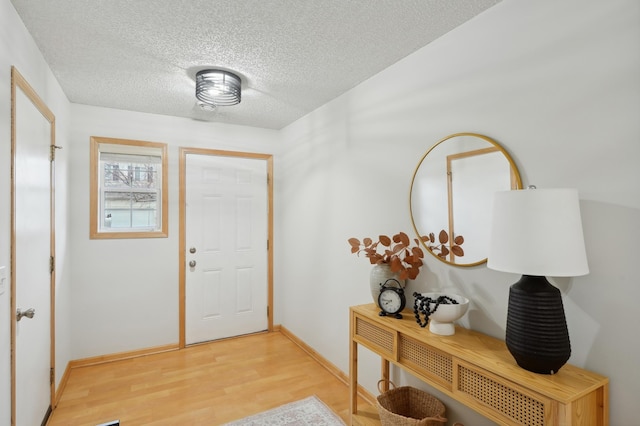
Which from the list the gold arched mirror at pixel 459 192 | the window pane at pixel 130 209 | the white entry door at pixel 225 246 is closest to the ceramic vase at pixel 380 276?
the gold arched mirror at pixel 459 192

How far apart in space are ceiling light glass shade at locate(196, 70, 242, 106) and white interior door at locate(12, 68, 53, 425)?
1.02 meters

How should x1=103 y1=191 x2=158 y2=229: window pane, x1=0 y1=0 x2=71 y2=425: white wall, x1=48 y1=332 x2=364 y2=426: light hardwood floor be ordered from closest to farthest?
x1=0 y1=0 x2=71 y2=425: white wall < x1=48 y1=332 x2=364 y2=426: light hardwood floor < x1=103 y1=191 x2=158 y2=229: window pane

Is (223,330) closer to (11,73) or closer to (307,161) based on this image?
A: (307,161)

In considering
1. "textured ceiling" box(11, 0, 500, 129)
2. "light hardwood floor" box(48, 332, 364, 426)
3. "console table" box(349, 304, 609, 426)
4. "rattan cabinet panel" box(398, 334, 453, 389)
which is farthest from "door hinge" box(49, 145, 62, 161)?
"rattan cabinet panel" box(398, 334, 453, 389)

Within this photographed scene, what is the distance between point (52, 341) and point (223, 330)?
1.67m

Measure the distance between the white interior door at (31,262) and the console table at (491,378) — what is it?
1.91 meters

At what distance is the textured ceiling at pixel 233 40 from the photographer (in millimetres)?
1758

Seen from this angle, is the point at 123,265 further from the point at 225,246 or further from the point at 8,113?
the point at 8,113

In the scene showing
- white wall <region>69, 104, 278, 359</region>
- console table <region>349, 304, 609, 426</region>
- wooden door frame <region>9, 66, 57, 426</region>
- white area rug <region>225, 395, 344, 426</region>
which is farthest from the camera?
white wall <region>69, 104, 278, 359</region>

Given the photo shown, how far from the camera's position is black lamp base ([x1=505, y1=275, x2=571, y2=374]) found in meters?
1.25

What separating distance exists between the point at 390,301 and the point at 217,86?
194 centimetres

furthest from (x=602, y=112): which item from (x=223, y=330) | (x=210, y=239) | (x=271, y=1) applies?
(x=223, y=330)

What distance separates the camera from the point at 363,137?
2.72 meters

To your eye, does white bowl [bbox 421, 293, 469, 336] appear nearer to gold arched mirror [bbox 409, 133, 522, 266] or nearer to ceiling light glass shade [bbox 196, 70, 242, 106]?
gold arched mirror [bbox 409, 133, 522, 266]
